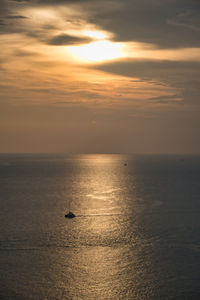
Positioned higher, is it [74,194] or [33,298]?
[74,194]

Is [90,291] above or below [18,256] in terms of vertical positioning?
below

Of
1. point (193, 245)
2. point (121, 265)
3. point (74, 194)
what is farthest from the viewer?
point (74, 194)

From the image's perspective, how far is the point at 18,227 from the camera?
108312 mm

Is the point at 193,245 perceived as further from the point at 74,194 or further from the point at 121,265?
the point at 74,194

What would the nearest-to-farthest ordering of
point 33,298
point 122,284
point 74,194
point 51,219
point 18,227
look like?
point 33,298
point 122,284
point 18,227
point 51,219
point 74,194

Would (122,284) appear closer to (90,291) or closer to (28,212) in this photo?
(90,291)

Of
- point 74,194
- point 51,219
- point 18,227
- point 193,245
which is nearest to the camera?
point 193,245

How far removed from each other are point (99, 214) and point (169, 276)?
206 ft

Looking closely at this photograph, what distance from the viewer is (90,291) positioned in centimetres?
6581

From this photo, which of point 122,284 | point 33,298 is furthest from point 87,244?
point 33,298

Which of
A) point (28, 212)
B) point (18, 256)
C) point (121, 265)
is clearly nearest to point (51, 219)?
point (28, 212)

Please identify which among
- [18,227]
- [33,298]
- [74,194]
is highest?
[74,194]

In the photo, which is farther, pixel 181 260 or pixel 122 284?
pixel 181 260

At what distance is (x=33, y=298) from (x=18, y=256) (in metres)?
20.6
